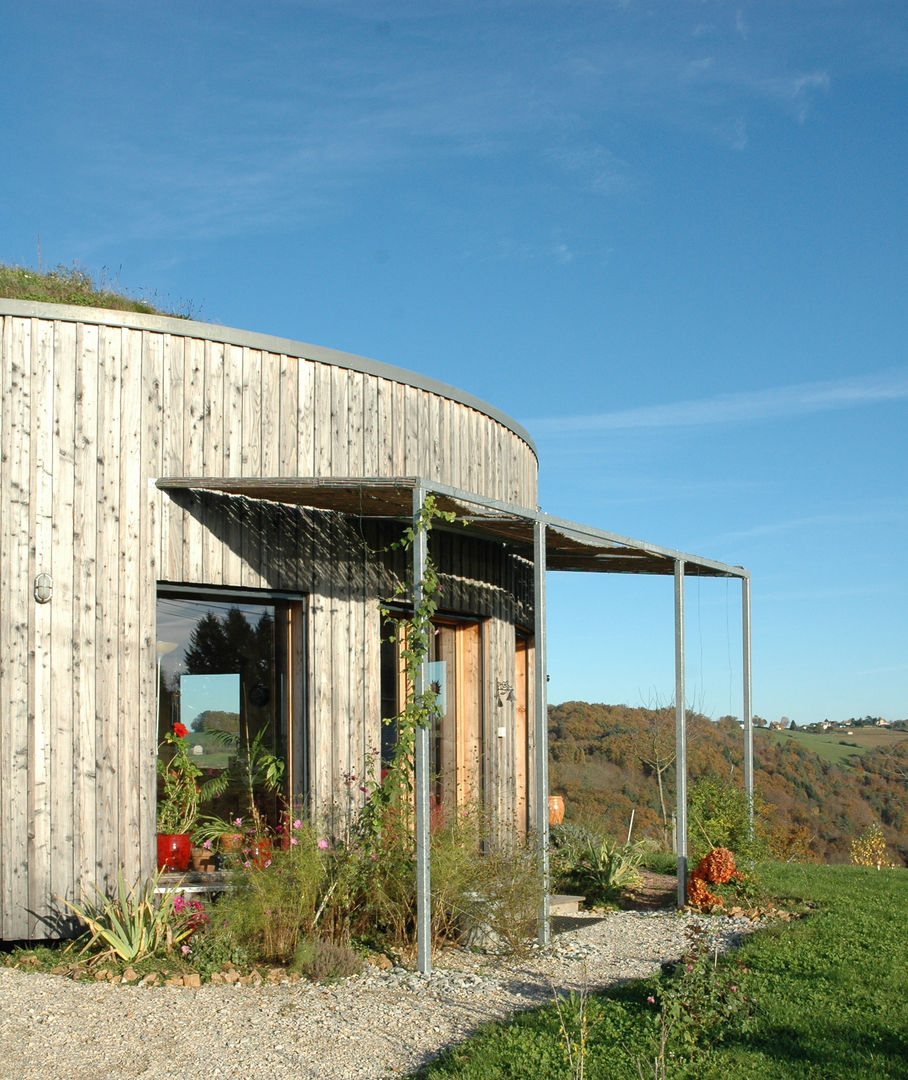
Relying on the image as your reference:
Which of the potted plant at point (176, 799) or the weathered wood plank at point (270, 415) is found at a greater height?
the weathered wood plank at point (270, 415)

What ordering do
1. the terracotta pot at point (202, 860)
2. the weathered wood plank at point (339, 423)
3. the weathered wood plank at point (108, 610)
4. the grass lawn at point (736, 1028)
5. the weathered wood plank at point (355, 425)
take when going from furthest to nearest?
1. the weathered wood plank at point (355, 425)
2. the weathered wood plank at point (339, 423)
3. the terracotta pot at point (202, 860)
4. the weathered wood plank at point (108, 610)
5. the grass lawn at point (736, 1028)

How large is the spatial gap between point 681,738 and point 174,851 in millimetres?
4021

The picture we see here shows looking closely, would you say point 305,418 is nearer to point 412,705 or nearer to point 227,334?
point 227,334

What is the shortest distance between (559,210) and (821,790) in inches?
751

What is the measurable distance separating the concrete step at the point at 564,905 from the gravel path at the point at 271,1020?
6.55ft

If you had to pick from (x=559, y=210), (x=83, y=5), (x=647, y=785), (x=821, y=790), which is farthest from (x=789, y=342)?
(x=821, y=790)

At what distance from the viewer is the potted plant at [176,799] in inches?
277

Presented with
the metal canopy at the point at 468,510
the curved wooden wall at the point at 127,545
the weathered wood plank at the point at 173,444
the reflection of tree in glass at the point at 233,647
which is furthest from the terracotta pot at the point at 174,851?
the metal canopy at the point at 468,510

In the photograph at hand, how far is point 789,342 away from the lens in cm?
1404

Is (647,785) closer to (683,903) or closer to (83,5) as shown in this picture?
(683,903)

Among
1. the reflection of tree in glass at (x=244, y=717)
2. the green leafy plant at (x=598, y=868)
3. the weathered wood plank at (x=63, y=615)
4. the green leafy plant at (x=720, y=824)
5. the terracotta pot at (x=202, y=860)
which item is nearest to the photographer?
the weathered wood plank at (x=63, y=615)

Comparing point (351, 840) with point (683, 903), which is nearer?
point (351, 840)

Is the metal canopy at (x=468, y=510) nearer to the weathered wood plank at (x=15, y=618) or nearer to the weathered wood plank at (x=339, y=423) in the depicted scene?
the weathered wood plank at (x=339, y=423)

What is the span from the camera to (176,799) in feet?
23.5
